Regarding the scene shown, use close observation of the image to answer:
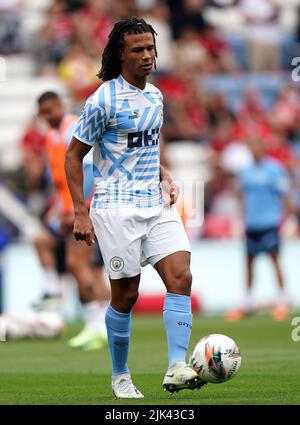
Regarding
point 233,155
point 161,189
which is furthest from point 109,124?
point 233,155

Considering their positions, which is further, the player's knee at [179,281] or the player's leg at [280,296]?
the player's leg at [280,296]

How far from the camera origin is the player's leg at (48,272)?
15.6 m

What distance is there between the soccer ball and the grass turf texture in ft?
0.45

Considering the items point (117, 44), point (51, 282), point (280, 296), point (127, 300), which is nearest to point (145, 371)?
point (127, 300)

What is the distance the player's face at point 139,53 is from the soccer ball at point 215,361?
1817 millimetres

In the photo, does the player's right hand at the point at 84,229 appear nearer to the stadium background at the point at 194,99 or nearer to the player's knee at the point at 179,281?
the player's knee at the point at 179,281

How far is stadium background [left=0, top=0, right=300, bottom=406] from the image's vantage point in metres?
19.2

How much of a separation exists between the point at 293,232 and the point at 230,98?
3.95m

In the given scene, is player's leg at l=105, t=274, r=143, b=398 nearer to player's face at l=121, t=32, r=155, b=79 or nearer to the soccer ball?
the soccer ball

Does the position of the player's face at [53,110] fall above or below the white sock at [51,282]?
above

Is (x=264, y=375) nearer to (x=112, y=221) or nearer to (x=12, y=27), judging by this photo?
(x=112, y=221)

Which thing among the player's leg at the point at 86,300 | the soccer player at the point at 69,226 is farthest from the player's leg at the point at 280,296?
Answer: the player's leg at the point at 86,300

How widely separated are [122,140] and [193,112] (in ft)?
49.1

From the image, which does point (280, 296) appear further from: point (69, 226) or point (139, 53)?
point (139, 53)
